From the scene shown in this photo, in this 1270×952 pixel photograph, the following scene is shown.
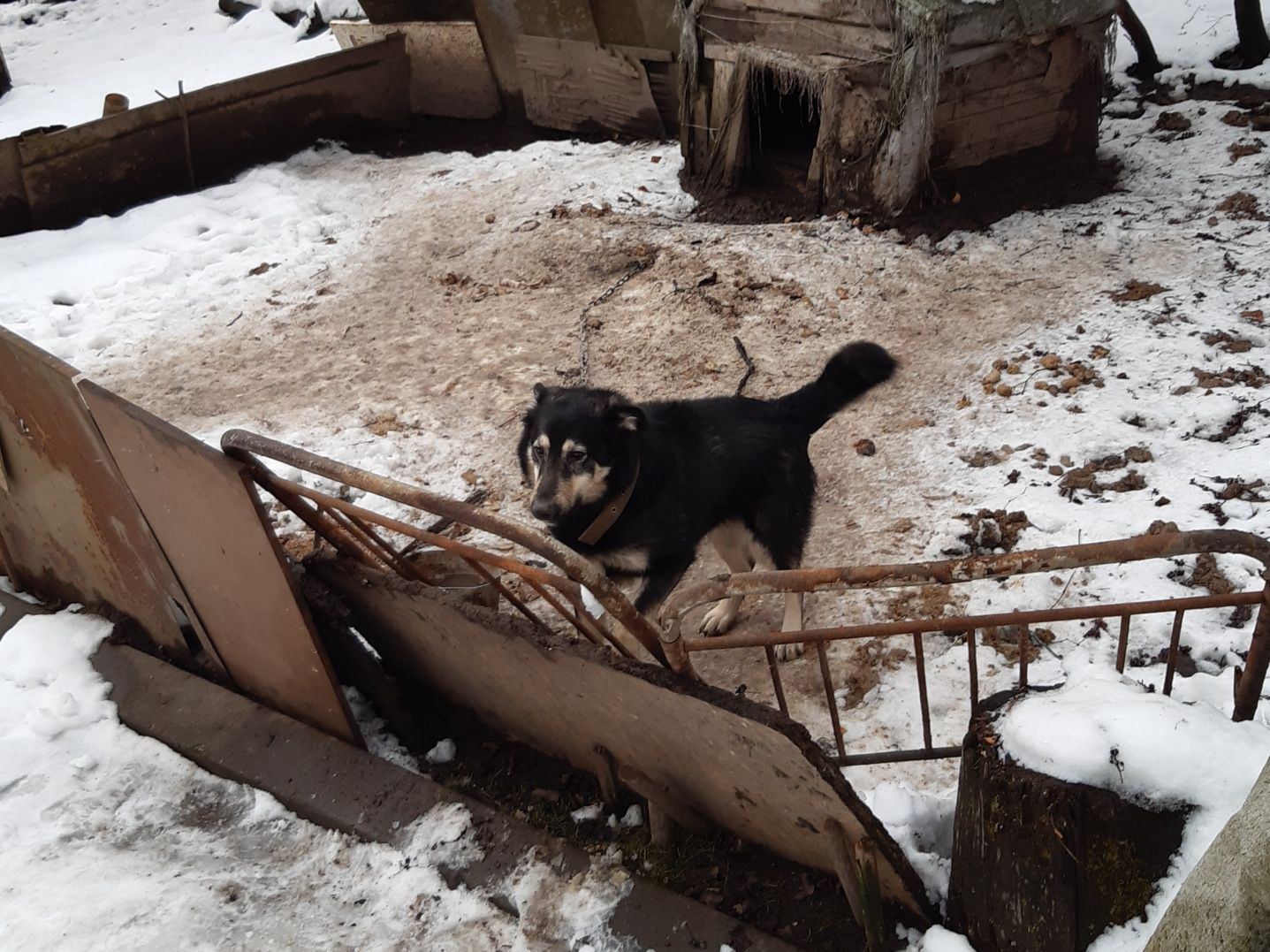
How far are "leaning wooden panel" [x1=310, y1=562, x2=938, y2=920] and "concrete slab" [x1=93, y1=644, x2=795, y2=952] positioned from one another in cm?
30

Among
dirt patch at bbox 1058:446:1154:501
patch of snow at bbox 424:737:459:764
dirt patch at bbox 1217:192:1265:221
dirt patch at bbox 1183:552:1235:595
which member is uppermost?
dirt patch at bbox 1217:192:1265:221

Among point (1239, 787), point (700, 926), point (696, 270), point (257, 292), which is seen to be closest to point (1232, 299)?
point (696, 270)

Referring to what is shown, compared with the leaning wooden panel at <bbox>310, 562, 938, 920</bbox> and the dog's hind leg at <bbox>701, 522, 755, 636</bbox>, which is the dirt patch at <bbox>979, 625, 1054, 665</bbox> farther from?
the leaning wooden panel at <bbox>310, 562, 938, 920</bbox>

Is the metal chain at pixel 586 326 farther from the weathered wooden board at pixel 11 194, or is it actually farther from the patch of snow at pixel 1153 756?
the weathered wooden board at pixel 11 194

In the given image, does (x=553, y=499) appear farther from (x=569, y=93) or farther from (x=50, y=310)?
(x=569, y=93)

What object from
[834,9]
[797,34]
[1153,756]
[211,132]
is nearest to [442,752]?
[1153,756]

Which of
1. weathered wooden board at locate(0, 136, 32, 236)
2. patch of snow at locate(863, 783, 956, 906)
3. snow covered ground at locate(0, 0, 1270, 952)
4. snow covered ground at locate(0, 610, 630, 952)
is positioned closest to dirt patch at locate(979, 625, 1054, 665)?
snow covered ground at locate(0, 0, 1270, 952)

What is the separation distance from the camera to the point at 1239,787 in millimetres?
2127

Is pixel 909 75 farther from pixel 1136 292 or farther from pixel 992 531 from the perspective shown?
pixel 992 531

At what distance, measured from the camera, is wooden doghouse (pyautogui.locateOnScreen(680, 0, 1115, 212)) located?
256 inches

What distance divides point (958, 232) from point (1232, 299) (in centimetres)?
183

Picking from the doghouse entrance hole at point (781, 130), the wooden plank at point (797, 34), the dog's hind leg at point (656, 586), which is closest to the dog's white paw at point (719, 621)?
the dog's hind leg at point (656, 586)

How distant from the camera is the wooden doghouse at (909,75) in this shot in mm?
6496

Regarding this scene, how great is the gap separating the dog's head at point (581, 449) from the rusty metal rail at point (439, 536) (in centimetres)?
64
